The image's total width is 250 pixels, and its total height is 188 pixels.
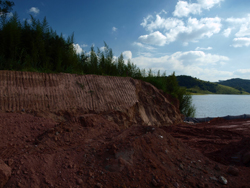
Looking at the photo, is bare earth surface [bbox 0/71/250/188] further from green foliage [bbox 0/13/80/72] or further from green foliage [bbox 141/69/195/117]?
green foliage [bbox 141/69/195/117]

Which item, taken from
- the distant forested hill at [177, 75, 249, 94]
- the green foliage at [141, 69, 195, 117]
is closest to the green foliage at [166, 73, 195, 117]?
the green foliage at [141, 69, 195, 117]

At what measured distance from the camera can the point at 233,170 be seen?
3.56 metres

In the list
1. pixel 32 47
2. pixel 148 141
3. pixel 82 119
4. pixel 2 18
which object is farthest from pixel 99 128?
pixel 2 18

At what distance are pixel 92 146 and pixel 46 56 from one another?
6.28m

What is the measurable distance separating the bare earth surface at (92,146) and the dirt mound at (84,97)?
0.03 meters

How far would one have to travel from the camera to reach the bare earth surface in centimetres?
293

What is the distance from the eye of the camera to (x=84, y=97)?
7500 mm

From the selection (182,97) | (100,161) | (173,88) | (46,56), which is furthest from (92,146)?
(182,97)

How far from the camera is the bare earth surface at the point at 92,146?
2.93m

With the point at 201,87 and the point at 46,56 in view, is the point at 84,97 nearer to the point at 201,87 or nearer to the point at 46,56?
the point at 46,56

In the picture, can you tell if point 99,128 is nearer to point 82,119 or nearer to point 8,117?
point 82,119

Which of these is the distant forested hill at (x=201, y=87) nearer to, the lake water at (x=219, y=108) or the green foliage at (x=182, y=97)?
the lake water at (x=219, y=108)

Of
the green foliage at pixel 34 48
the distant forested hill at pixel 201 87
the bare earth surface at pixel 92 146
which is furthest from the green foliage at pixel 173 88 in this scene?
the distant forested hill at pixel 201 87

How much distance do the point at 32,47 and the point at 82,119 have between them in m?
5.08
